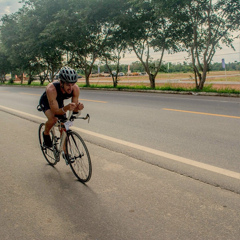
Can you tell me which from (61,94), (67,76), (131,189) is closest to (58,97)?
(61,94)

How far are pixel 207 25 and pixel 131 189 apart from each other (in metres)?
15.4

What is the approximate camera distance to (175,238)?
98.2 inches

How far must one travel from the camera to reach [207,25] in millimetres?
16516

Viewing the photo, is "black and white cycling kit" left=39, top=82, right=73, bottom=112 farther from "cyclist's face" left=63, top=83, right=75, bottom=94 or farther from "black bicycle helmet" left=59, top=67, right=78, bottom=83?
"black bicycle helmet" left=59, top=67, right=78, bottom=83

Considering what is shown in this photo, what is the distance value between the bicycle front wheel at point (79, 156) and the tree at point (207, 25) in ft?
44.7

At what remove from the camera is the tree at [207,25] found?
15.4m

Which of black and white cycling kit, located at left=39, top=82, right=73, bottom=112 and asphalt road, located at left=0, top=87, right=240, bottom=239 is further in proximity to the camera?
black and white cycling kit, located at left=39, top=82, right=73, bottom=112

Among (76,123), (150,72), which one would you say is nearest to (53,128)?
(76,123)

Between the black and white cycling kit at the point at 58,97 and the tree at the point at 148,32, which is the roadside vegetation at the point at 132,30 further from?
the black and white cycling kit at the point at 58,97

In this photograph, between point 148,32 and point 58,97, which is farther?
point 148,32

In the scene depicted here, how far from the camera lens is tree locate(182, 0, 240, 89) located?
15375 mm

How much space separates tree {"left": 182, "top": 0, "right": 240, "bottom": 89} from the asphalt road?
11.3 metres

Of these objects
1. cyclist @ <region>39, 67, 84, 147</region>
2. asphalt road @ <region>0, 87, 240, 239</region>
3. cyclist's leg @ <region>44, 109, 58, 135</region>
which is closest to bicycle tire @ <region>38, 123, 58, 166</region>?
asphalt road @ <region>0, 87, 240, 239</region>

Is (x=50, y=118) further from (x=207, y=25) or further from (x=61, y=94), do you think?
(x=207, y=25)
